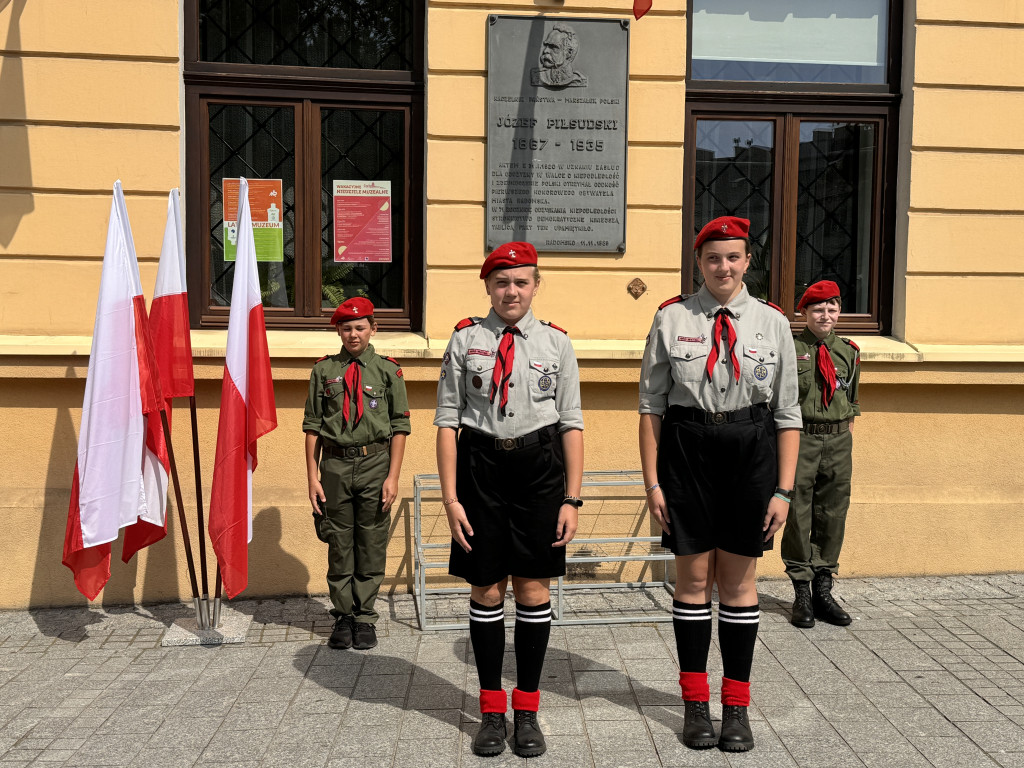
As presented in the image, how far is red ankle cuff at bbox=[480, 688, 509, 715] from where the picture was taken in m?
3.85

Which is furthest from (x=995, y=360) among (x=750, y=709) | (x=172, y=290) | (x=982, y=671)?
(x=172, y=290)

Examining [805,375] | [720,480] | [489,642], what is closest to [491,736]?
[489,642]

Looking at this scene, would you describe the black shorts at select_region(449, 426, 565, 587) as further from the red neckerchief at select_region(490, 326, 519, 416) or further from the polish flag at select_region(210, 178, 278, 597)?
the polish flag at select_region(210, 178, 278, 597)

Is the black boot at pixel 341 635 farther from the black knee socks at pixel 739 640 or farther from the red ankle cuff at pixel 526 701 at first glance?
the black knee socks at pixel 739 640

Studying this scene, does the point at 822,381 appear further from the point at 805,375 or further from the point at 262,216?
the point at 262,216

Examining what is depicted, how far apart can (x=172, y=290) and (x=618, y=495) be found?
3.05m

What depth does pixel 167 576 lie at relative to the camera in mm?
5945

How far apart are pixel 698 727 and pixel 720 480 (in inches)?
39.3

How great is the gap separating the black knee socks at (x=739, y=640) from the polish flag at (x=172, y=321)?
3191 millimetres

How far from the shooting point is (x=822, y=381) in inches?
216

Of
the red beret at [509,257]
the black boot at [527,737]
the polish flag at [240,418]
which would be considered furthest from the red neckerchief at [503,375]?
the polish flag at [240,418]

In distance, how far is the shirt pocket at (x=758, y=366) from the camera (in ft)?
12.5

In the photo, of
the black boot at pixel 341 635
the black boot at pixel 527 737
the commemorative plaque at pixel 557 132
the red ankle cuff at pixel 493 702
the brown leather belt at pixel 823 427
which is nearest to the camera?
the black boot at pixel 527 737

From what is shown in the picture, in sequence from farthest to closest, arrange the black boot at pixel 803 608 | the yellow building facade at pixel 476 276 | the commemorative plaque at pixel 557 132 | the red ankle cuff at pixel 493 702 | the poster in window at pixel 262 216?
the poster in window at pixel 262 216 → the commemorative plaque at pixel 557 132 → the yellow building facade at pixel 476 276 → the black boot at pixel 803 608 → the red ankle cuff at pixel 493 702
